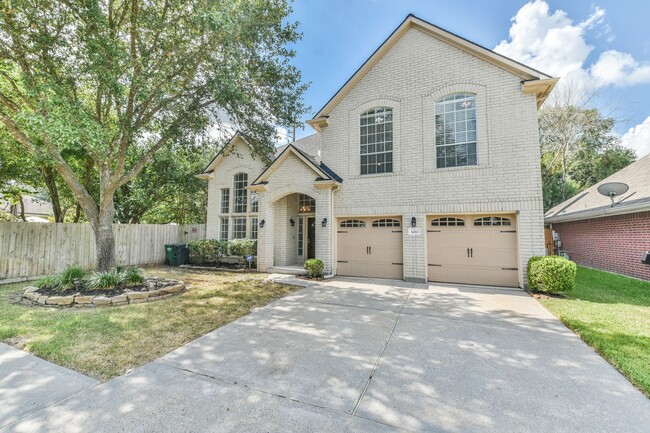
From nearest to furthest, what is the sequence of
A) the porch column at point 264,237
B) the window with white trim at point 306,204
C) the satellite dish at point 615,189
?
1. the satellite dish at point 615,189
2. the porch column at point 264,237
3. the window with white trim at point 306,204

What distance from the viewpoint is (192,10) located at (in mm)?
7773

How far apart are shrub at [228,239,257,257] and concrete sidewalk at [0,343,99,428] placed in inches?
330

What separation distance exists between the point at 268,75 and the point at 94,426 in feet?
31.5

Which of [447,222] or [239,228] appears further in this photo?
[239,228]

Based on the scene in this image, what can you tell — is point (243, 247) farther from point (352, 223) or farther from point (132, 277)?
point (352, 223)

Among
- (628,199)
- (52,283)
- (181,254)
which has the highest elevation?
(628,199)

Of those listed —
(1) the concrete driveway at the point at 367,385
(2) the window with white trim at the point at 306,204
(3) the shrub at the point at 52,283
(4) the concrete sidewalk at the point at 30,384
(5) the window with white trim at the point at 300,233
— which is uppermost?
(2) the window with white trim at the point at 306,204

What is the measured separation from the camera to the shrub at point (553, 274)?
7.24 m

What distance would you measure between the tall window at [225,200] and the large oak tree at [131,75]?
473cm

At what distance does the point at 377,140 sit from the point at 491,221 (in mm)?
4950

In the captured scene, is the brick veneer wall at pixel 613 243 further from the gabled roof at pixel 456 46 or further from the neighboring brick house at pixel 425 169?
the gabled roof at pixel 456 46

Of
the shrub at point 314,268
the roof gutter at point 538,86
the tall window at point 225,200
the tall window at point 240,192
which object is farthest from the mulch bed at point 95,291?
the roof gutter at point 538,86

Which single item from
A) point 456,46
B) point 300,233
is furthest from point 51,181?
point 456,46

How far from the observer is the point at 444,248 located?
9.45 metres
